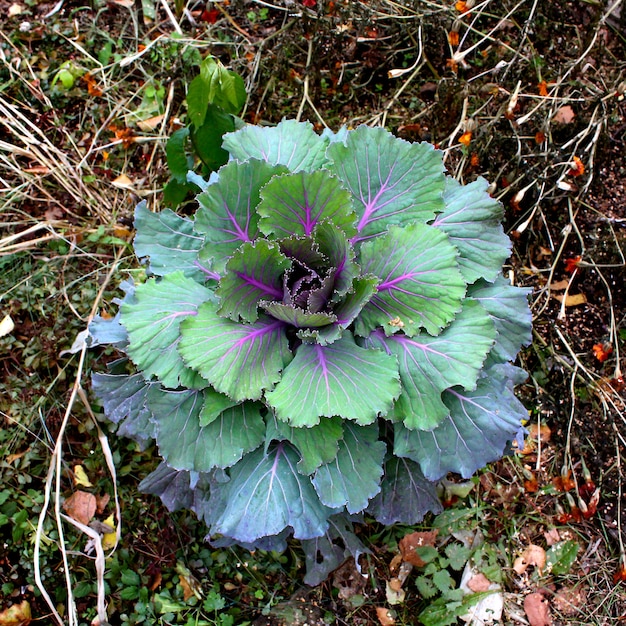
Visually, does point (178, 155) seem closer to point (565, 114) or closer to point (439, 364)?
point (439, 364)

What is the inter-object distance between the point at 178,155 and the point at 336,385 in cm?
137

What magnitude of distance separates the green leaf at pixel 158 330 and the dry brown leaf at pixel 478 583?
1497mm

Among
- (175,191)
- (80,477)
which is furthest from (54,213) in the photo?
(80,477)

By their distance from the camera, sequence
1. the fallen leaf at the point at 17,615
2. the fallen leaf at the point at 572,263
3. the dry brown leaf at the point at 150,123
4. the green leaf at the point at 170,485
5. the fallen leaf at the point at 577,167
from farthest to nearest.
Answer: the dry brown leaf at the point at 150,123 < the fallen leaf at the point at 572,263 < the fallen leaf at the point at 577,167 < the fallen leaf at the point at 17,615 < the green leaf at the point at 170,485

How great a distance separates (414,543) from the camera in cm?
238

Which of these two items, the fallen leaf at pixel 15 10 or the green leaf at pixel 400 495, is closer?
the green leaf at pixel 400 495

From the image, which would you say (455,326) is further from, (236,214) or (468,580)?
(468,580)

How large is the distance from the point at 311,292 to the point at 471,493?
1.37 meters

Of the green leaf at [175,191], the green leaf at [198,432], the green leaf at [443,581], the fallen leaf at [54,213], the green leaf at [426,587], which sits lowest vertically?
the green leaf at [426,587]

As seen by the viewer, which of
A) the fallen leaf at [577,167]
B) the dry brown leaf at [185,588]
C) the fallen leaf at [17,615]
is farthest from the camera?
the fallen leaf at [577,167]

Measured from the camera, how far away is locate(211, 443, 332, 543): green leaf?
1687mm

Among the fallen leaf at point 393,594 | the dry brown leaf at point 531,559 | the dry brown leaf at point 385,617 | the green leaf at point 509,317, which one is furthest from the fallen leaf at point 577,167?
the dry brown leaf at point 385,617

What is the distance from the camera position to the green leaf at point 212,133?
2.30 meters

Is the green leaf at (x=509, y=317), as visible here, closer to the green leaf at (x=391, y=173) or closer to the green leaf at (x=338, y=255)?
the green leaf at (x=391, y=173)
